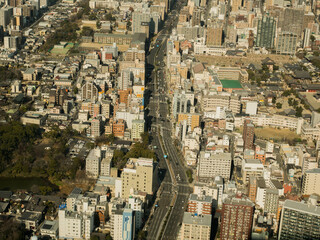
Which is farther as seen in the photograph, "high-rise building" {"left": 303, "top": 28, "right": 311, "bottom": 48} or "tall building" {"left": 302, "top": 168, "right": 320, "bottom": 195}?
"high-rise building" {"left": 303, "top": 28, "right": 311, "bottom": 48}

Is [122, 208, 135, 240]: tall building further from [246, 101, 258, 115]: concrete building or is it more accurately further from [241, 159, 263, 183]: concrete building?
[246, 101, 258, 115]: concrete building

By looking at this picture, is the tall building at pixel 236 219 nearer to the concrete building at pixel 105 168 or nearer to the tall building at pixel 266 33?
the concrete building at pixel 105 168

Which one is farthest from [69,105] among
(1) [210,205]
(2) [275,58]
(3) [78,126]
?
(2) [275,58]

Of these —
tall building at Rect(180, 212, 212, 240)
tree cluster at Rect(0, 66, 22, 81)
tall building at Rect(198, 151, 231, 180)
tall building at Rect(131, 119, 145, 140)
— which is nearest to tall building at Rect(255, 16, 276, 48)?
tree cluster at Rect(0, 66, 22, 81)

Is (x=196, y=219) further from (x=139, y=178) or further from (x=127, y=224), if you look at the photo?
(x=139, y=178)

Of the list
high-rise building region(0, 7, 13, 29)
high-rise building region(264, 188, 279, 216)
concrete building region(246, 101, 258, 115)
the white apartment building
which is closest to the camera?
high-rise building region(264, 188, 279, 216)

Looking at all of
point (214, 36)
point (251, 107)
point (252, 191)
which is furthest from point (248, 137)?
point (214, 36)

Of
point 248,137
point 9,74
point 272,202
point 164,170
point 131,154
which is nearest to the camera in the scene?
point 272,202
